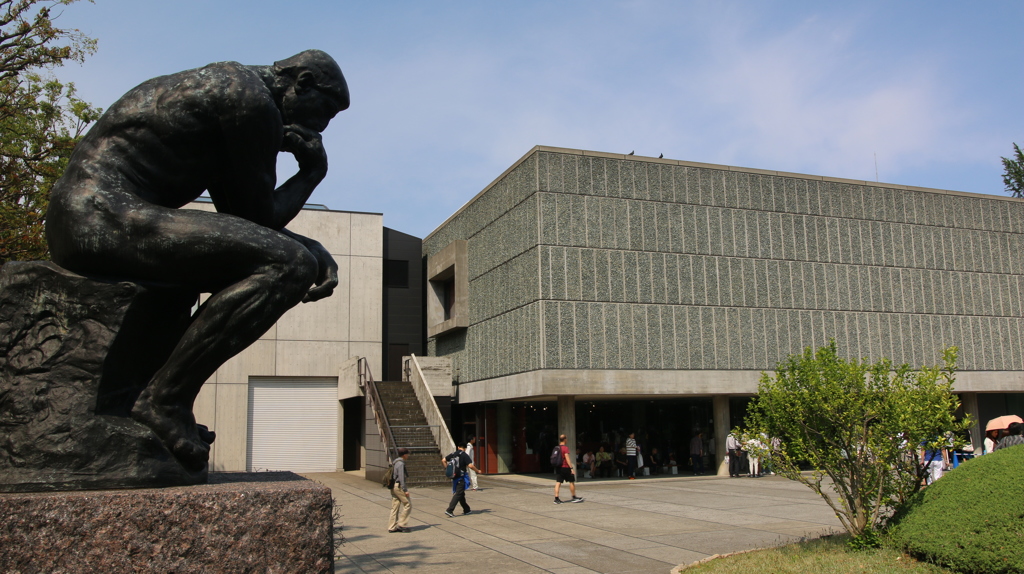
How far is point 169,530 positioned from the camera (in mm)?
2719

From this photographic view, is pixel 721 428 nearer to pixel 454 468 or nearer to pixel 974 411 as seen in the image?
pixel 974 411

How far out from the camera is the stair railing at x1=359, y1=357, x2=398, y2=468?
22747 millimetres

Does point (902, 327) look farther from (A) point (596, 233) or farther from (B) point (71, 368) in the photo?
(B) point (71, 368)

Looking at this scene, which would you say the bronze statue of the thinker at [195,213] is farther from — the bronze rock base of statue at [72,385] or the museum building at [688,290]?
the museum building at [688,290]

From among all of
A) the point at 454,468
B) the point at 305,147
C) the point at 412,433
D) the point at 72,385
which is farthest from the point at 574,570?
the point at 412,433

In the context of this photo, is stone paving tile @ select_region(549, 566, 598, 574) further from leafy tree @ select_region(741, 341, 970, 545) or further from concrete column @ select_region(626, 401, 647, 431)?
concrete column @ select_region(626, 401, 647, 431)

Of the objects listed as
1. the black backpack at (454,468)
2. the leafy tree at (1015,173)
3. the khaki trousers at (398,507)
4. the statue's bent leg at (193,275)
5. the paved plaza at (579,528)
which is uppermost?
the leafy tree at (1015,173)

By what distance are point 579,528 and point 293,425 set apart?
21.1m

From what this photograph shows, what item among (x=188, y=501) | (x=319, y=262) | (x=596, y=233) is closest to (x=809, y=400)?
(x=319, y=262)

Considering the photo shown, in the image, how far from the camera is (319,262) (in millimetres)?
3615

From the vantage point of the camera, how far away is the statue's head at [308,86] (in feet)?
11.9

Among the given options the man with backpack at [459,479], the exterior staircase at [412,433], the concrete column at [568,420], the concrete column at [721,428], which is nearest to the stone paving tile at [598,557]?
the man with backpack at [459,479]

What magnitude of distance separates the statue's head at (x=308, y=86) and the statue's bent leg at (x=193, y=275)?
704 mm

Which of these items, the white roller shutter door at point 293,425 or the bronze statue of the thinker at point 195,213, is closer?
the bronze statue of the thinker at point 195,213
